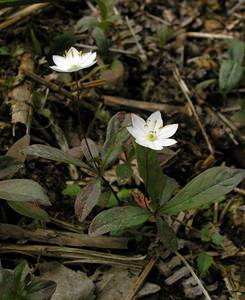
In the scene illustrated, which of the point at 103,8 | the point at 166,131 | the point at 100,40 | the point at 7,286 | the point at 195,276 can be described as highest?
the point at 103,8

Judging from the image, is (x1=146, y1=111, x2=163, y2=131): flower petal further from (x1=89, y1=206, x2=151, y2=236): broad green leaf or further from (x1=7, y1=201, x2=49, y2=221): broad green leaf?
(x1=7, y1=201, x2=49, y2=221): broad green leaf

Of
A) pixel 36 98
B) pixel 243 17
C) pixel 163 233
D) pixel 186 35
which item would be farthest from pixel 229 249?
pixel 243 17

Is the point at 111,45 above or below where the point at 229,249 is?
above

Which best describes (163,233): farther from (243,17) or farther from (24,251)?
(243,17)

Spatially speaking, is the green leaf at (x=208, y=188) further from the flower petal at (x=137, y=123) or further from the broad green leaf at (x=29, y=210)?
the broad green leaf at (x=29, y=210)

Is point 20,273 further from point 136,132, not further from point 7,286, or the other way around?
point 136,132

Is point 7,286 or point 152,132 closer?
point 7,286

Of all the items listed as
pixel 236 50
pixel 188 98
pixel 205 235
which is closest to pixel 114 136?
pixel 205 235
